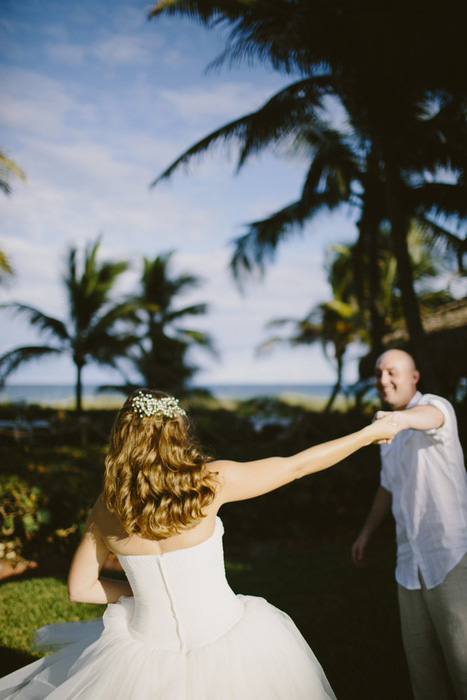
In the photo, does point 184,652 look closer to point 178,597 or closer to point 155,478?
point 178,597

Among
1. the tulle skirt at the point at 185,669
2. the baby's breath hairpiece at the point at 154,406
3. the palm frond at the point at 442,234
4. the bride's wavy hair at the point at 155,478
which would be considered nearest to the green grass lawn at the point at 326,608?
the tulle skirt at the point at 185,669

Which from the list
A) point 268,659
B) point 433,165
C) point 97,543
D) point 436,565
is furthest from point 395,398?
point 433,165

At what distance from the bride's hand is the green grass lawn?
2.10 m

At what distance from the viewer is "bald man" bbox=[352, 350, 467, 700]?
2.51 metres

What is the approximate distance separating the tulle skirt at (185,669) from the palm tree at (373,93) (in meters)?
7.24

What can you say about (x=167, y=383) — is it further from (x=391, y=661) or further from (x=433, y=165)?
(x=391, y=661)

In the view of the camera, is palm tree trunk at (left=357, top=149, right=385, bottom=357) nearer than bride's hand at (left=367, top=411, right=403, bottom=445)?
No

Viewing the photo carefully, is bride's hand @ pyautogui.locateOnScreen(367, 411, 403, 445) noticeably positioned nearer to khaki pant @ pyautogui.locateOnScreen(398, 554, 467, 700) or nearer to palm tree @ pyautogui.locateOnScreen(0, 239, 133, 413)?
khaki pant @ pyautogui.locateOnScreen(398, 554, 467, 700)

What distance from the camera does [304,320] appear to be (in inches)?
925

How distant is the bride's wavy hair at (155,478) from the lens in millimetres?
1909

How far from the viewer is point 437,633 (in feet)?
8.57

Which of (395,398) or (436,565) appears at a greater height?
(395,398)

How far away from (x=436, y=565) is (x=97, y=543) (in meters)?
1.83

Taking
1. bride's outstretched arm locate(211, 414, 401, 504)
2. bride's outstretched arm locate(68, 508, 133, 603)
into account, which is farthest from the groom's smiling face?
bride's outstretched arm locate(68, 508, 133, 603)
